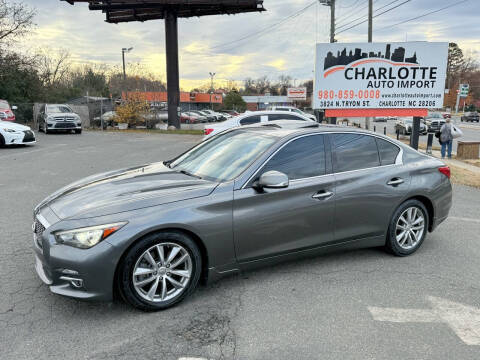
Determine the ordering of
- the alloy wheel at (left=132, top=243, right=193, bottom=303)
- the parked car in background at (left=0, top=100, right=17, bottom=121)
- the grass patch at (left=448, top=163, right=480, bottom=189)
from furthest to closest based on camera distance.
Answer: the parked car in background at (left=0, top=100, right=17, bottom=121) → the grass patch at (left=448, top=163, right=480, bottom=189) → the alloy wheel at (left=132, top=243, right=193, bottom=303)

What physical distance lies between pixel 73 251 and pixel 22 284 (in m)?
1.21

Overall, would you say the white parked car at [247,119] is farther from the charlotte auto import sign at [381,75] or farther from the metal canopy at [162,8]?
the metal canopy at [162,8]

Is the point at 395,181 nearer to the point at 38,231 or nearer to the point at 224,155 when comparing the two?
the point at 224,155

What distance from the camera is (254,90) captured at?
428 ft

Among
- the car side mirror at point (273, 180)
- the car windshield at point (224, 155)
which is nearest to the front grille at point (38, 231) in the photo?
the car windshield at point (224, 155)

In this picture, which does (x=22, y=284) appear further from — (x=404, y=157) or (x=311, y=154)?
(x=404, y=157)

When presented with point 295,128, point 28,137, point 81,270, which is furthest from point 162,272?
point 28,137

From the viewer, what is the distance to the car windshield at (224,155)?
387 centimetres

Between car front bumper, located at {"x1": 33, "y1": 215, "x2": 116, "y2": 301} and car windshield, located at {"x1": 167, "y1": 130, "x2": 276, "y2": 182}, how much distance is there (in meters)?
1.28

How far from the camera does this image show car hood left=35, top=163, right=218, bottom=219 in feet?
10.7

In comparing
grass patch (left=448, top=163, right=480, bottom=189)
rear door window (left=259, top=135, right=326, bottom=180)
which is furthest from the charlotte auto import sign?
rear door window (left=259, top=135, right=326, bottom=180)

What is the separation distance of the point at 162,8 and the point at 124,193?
2874 centimetres

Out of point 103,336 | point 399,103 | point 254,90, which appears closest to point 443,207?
point 103,336

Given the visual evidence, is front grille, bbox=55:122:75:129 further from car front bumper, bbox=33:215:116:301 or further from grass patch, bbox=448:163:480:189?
car front bumper, bbox=33:215:116:301
